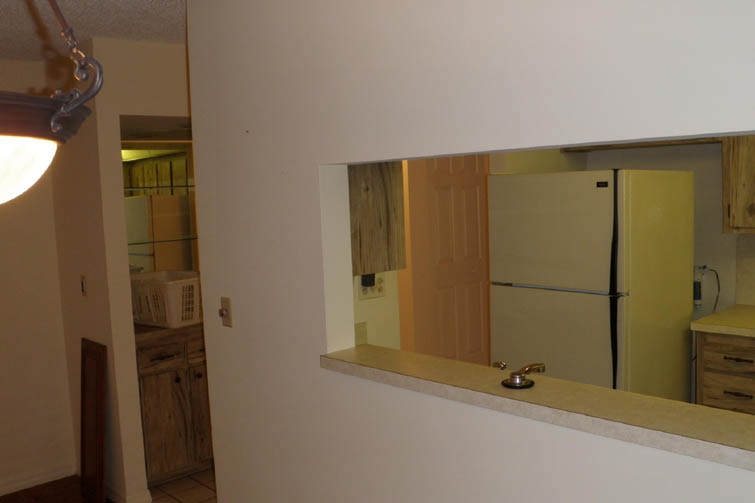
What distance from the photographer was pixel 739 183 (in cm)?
351

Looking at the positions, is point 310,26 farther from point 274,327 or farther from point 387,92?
point 274,327

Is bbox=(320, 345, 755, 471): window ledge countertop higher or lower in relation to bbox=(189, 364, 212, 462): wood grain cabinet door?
higher

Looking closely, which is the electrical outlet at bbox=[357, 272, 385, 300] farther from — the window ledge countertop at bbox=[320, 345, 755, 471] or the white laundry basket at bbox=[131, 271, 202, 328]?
the white laundry basket at bbox=[131, 271, 202, 328]

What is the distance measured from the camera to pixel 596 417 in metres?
1.63

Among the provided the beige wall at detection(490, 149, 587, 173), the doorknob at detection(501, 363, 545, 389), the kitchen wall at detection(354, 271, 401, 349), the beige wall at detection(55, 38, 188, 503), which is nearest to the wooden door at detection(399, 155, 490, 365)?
the beige wall at detection(490, 149, 587, 173)

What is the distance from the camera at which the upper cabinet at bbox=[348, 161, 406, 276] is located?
256 centimetres

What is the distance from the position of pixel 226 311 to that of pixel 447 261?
2.04 metres

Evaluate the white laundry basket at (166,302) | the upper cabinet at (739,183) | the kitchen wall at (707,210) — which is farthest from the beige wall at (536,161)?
the white laundry basket at (166,302)

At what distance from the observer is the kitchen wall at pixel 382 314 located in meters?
2.98

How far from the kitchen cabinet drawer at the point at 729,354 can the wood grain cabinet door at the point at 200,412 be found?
2.77 meters

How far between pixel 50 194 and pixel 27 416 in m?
1.29

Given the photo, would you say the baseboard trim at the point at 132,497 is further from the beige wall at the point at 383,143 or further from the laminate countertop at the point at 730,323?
the laminate countertop at the point at 730,323

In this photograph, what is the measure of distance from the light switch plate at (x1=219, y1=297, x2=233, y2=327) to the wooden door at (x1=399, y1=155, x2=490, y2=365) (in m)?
1.64

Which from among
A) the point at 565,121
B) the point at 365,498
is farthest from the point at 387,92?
the point at 365,498
